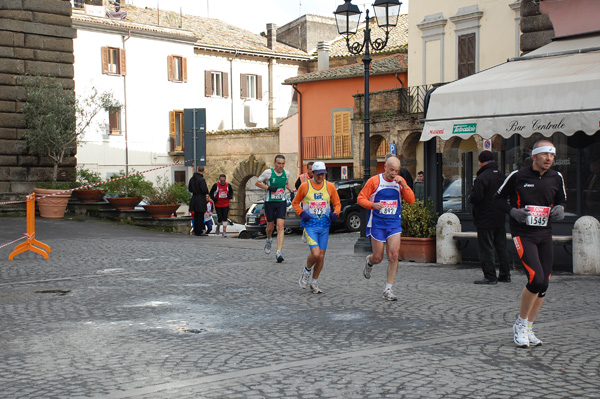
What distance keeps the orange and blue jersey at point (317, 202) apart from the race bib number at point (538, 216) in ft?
11.2

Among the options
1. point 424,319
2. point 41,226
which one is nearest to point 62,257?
point 41,226

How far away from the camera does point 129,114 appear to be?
150 feet

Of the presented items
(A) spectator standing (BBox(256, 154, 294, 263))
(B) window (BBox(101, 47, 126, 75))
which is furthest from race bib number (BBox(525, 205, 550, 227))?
(B) window (BBox(101, 47, 126, 75))

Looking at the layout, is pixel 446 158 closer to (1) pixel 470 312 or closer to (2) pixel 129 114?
(1) pixel 470 312

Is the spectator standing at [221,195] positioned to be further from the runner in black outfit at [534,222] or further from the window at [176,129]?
the window at [176,129]

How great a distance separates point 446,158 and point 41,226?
1025cm

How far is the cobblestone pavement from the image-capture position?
5797 mm

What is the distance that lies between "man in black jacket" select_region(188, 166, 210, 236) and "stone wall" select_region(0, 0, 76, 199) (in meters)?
4.41

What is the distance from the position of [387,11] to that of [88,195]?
10.5 metres

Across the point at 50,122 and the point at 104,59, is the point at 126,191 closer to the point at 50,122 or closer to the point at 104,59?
the point at 50,122

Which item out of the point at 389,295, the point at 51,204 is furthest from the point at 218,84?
the point at 389,295

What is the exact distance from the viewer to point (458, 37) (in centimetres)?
3262

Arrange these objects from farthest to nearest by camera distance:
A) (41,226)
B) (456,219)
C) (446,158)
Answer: (41,226), (446,158), (456,219)

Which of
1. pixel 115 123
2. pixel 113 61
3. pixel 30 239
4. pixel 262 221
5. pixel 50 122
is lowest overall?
pixel 262 221
